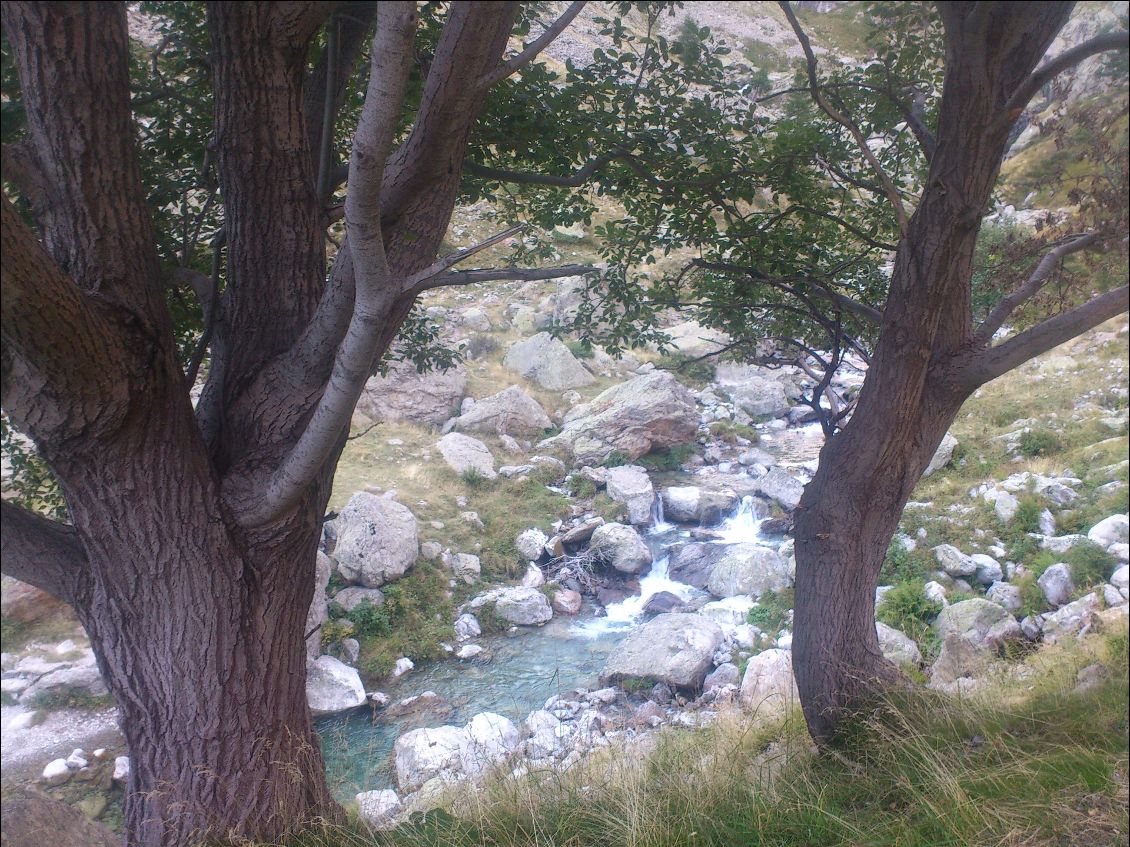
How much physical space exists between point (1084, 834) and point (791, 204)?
260cm

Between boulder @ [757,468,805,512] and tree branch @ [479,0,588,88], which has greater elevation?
tree branch @ [479,0,588,88]

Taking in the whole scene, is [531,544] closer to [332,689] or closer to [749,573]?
[749,573]

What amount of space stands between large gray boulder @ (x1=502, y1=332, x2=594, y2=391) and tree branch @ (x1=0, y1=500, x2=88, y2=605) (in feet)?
25.0

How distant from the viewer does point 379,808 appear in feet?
13.3

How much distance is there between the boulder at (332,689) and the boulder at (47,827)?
3032 millimetres

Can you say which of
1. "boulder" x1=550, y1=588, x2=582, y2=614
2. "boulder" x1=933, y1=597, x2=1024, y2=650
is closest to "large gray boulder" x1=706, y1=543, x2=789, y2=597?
"boulder" x1=550, y1=588, x2=582, y2=614

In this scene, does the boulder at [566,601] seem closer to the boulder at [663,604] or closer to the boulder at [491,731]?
the boulder at [663,604]

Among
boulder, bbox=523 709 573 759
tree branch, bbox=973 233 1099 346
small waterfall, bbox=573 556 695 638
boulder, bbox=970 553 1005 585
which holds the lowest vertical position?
boulder, bbox=523 709 573 759

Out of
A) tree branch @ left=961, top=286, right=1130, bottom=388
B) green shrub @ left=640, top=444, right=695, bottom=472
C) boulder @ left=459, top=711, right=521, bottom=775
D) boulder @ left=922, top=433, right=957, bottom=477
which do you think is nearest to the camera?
tree branch @ left=961, top=286, right=1130, bottom=388

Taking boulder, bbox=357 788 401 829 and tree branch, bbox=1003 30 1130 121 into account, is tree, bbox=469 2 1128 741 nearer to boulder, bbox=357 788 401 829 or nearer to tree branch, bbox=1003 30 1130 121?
tree branch, bbox=1003 30 1130 121

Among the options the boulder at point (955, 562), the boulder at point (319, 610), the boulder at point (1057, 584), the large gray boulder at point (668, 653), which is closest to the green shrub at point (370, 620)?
the boulder at point (319, 610)

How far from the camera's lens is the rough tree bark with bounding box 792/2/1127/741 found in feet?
7.12

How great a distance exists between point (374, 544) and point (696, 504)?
417 cm

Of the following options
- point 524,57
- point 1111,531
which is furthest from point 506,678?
point 524,57
